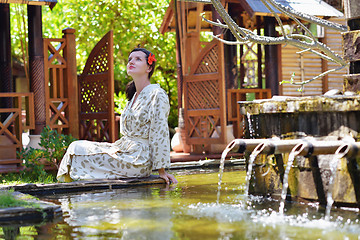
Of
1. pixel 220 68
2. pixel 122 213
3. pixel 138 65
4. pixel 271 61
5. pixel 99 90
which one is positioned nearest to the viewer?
pixel 122 213

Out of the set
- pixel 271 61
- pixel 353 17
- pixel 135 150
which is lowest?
pixel 135 150

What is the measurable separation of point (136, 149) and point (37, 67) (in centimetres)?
314

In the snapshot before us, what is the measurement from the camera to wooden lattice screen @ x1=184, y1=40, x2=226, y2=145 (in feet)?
37.1

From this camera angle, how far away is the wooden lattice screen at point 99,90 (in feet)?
32.3

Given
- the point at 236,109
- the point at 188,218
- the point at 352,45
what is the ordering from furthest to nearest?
the point at 236,109, the point at 352,45, the point at 188,218

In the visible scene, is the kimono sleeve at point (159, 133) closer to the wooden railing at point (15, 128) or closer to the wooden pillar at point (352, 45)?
the wooden pillar at point (352, 45)

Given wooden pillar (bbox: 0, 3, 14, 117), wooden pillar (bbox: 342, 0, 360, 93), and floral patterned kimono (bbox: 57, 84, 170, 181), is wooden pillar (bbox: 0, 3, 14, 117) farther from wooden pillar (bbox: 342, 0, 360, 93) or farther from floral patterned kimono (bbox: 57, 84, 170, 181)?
wooden pillar (bbox: 342, 0, 360, 93)

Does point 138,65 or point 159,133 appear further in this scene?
point 138,65

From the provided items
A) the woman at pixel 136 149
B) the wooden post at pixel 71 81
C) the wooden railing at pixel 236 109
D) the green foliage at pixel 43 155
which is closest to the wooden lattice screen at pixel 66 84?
the wooden post at pixel 71 81

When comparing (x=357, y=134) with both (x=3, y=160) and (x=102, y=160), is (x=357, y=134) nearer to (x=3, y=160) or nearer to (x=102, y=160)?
(x=102, y=160)

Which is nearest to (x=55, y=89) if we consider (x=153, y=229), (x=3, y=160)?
(x=3, y=160)

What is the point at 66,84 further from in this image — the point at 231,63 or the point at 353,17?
the point at 231,63

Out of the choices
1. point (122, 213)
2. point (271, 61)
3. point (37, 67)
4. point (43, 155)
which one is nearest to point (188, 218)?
point (122, 213)

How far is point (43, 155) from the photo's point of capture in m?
8.59
